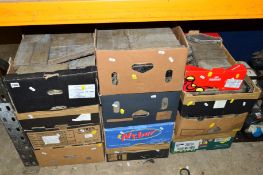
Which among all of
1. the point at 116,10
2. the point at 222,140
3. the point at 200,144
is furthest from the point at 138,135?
the point at 116,10

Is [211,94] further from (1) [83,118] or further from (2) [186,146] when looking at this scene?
(1) [83,118]

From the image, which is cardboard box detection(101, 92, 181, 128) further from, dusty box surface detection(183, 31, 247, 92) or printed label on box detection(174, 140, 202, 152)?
printed label on box detection(174, 140, 202, 152)

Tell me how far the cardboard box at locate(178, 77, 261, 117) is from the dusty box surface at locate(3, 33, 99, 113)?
0.41 meters

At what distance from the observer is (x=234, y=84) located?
3.84ft

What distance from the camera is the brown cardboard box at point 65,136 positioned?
1193 mm

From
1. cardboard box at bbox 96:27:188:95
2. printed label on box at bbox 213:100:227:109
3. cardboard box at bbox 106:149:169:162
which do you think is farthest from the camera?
cardboard box at bbox 106:149:169:162

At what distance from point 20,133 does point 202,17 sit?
95cm

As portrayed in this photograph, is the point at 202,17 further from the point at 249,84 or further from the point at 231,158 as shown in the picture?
the point at 231,158

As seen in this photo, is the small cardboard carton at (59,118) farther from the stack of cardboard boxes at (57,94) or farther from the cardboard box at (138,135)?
the cardboard box at (138,135)

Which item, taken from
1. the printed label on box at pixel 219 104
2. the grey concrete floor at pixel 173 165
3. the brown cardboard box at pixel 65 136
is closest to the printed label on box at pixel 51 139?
the brown cardboard box at pixel 65 136

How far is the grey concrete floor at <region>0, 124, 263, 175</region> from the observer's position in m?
1.39

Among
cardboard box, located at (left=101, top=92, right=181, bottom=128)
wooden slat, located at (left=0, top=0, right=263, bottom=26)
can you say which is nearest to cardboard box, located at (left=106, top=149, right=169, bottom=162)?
cardboard box, located at (left=101, top=92, right=181, bottom=128)

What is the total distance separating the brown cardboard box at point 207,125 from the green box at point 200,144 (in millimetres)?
80

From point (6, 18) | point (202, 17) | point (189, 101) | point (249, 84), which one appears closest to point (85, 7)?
point (6, 18)
